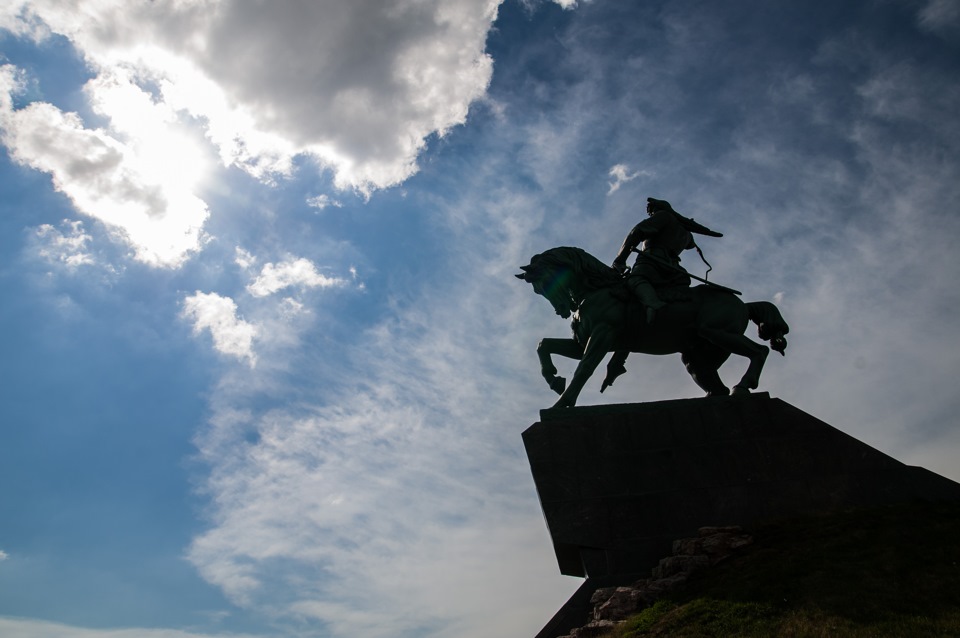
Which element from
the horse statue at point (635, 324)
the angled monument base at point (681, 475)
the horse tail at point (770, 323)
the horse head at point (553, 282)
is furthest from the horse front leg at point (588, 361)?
the horse tail at point (770, 323)

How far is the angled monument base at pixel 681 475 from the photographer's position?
1080 centimetres

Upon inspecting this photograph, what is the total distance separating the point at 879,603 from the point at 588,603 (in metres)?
3.78

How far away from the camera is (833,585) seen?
816cm

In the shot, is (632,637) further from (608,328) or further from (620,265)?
(620,265)

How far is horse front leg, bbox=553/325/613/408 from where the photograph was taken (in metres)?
12.4

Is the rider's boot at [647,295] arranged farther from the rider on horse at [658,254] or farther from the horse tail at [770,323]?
the horse tail at [770,323]

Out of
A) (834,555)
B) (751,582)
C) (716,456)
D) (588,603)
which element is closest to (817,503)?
(716,456)

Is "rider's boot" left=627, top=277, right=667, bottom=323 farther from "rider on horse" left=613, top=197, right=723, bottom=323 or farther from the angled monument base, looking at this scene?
the angled monument base

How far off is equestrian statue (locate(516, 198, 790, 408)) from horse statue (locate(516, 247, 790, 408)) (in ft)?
0.06

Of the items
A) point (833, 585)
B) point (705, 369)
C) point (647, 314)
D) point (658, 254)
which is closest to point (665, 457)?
point (647, 314)

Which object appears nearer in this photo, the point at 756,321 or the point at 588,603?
the point at 588,603

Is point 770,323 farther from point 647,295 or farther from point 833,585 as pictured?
point 833,585

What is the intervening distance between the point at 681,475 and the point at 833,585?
10.9 feet

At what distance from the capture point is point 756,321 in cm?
1391
